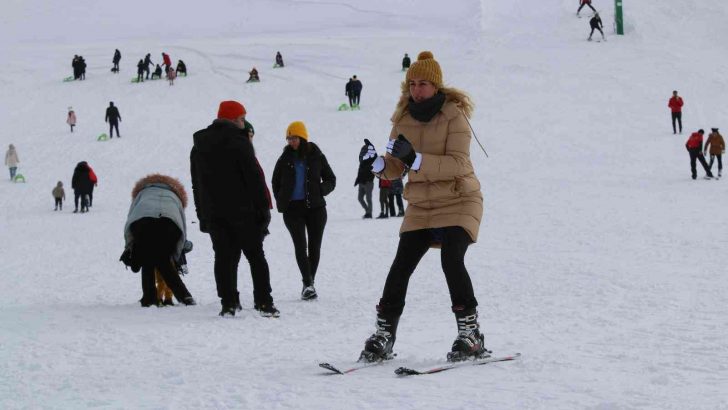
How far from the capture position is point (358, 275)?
10.6 metres

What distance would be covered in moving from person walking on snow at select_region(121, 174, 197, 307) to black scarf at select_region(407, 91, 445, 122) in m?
3.49

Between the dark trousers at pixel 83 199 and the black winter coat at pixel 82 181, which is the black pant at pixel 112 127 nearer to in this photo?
the dark trousers at pixel 83 199

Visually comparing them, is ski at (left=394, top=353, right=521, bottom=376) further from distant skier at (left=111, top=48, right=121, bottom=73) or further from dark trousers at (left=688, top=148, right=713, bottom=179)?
distant skier at (left=111, top=48, right=121, bottom=73)

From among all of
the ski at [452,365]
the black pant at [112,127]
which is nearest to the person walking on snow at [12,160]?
the black pant at [112,127]

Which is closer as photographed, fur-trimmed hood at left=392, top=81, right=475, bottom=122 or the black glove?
the black glove

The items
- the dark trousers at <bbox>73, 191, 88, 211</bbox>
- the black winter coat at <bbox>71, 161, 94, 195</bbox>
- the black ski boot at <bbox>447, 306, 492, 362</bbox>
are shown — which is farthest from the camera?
the dark trousers at <bbox>73, 191, 88, 211</bbox>

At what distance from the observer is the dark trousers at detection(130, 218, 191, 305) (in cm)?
790

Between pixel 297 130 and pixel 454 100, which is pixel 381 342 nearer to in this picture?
pixel 454 100

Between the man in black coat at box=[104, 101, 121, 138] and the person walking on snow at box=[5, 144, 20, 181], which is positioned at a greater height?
the man in black coat at box=[104, 101, 121, 138]

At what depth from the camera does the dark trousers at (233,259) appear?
7027 millimetres

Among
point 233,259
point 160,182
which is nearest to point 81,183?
point 160,182

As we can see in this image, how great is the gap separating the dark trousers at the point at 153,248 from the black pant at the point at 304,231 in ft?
3.46

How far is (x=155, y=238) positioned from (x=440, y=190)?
12.2 ft

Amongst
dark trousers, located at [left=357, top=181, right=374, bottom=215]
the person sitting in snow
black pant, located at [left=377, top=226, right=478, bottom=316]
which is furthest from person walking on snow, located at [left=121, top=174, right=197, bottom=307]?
the person sitting in snow
